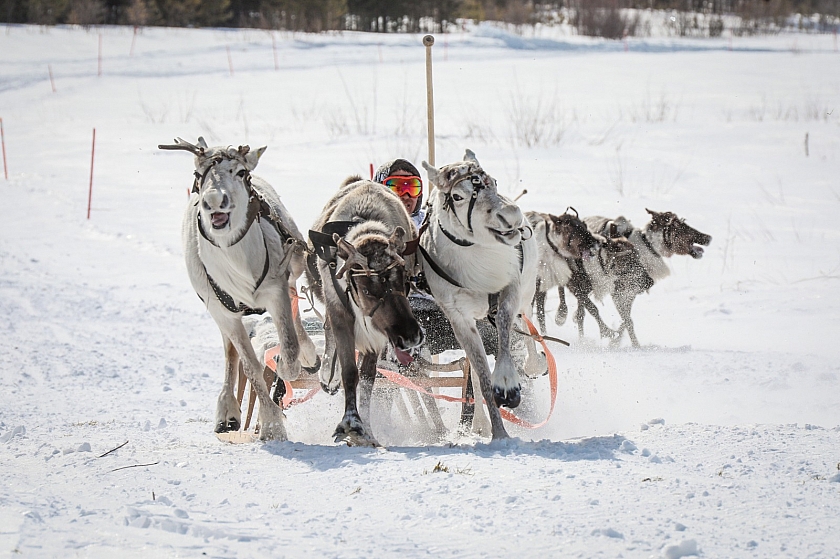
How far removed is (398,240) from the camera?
4.82 meters

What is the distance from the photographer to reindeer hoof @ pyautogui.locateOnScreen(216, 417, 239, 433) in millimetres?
5715

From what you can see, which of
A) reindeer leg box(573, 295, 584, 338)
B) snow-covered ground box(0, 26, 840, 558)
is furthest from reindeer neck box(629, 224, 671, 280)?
reindeer leg box(573, 295, 584, 338)

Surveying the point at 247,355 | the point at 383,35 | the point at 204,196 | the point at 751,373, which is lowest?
the point at 751,373

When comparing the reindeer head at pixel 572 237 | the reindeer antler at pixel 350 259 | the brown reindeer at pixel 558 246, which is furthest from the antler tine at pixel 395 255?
the reindeer head at pixel 572 237

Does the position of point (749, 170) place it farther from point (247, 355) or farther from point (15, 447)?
point (15, 447)

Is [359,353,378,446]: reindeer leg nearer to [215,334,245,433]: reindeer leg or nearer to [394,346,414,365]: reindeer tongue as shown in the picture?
[394,346,414,365]: reindeer tongue

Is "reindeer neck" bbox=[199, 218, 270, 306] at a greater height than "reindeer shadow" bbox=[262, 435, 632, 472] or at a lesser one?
greater

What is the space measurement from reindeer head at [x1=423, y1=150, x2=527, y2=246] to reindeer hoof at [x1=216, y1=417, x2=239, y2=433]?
75.5 inches

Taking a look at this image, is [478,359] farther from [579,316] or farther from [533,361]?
[579,316]

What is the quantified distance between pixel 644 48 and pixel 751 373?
98.4 ft

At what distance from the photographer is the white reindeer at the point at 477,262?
16.0ft

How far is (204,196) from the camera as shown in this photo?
187 inches

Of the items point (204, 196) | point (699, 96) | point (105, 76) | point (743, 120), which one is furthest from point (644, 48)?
point (204, 196)

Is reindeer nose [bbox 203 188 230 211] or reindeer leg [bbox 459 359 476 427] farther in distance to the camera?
reindeer leg [bbox 459 359 476 427]
